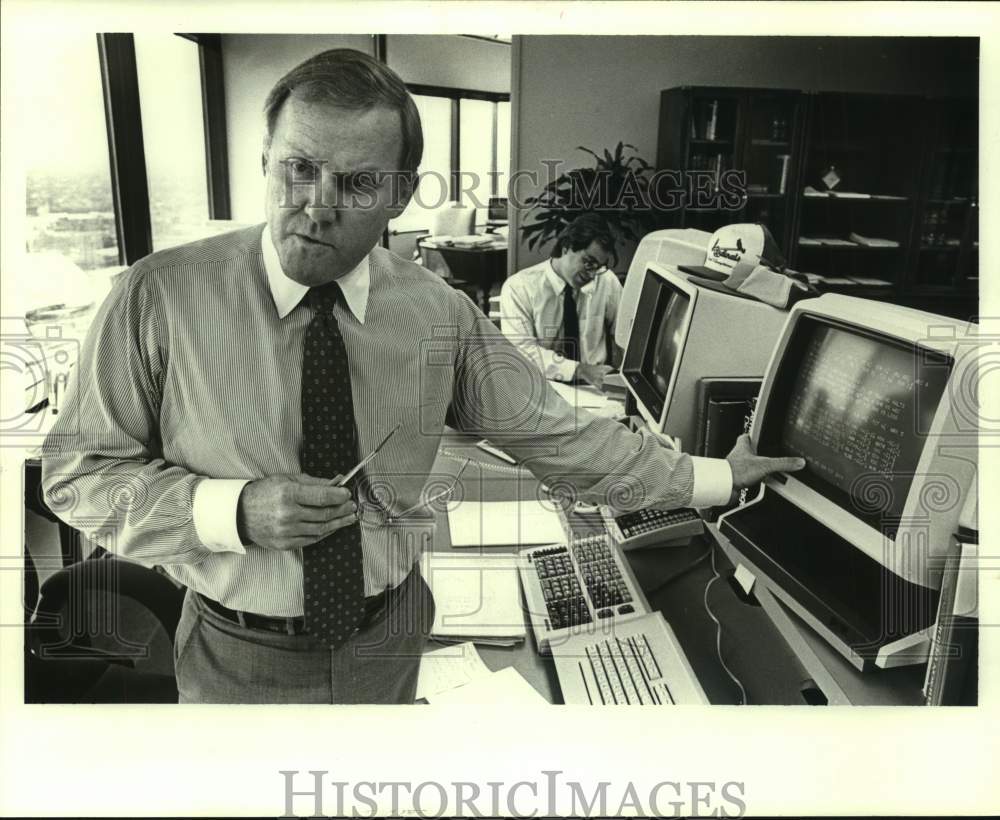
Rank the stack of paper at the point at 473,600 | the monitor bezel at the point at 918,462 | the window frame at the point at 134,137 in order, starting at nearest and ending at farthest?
the monitor bezel at the point at 918,462
the window frame at the point at 134,137
the stack of paper at the point at 473,600

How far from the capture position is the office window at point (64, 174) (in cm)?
128

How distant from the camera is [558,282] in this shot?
4.91 feet

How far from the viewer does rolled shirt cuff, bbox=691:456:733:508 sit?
1352 millimetres

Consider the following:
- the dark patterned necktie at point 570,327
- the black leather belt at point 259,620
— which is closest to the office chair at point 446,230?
the dark patterned necktie at point 570,327

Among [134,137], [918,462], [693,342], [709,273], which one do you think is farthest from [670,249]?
[134,137]

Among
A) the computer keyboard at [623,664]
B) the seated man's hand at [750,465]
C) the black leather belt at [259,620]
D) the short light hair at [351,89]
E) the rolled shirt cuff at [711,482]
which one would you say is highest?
the short light hair at [351,89]

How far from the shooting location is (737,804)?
53.8 inches

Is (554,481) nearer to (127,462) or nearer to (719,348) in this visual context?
(719,348)

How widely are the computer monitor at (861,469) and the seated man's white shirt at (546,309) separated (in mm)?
404

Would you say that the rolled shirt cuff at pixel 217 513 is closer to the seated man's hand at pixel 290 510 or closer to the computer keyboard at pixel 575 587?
the seated man's hand at pixel 290 510

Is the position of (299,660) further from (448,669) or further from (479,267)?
(479,267)

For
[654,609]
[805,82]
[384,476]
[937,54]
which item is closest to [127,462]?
[384,476]

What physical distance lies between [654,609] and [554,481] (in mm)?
301

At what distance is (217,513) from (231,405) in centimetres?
17
